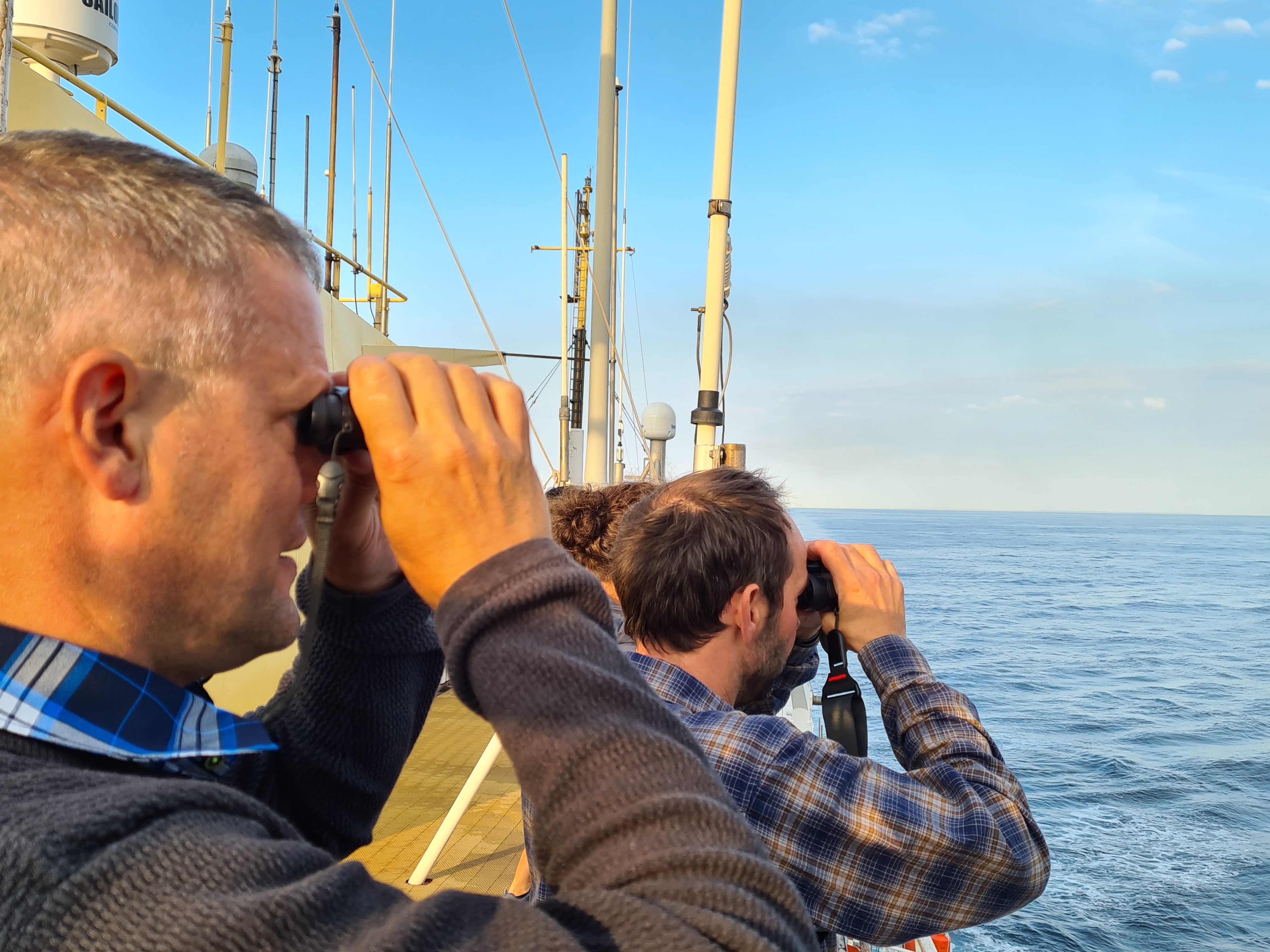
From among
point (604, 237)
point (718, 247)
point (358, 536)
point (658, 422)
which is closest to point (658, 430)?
point (658, 422)

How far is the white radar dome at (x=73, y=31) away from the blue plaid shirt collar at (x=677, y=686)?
5.11 metres

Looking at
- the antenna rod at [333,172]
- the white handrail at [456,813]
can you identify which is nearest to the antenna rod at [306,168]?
the antenna rod at [333,172]

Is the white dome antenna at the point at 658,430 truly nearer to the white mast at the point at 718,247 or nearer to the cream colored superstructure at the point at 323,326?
the cream colored superstructure at the point at 323,326

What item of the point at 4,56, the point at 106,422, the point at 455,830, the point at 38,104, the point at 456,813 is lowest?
the point at 455,830

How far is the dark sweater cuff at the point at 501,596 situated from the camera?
0.78m

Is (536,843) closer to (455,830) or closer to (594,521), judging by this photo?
(594,521)

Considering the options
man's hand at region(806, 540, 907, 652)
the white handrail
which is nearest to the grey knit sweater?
man's hand at region(806, 540, 907, 652)

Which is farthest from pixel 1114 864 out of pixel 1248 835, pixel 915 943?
pixel 915 943

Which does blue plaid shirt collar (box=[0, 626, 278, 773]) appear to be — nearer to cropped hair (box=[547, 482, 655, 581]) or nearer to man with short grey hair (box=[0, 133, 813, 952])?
man with short grey hair (box=[0, 133, 813, 952])

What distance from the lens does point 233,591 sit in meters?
0.87

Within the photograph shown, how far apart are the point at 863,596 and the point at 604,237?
747 centimetres

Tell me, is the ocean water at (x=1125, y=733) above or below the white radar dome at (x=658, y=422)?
below

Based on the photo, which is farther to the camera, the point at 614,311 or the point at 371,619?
the point at 614,311

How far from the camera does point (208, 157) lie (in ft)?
23.9
